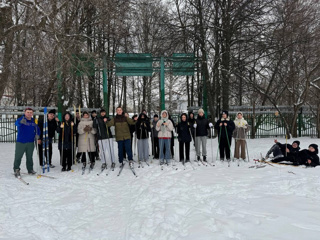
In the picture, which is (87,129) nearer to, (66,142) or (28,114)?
(66,142)

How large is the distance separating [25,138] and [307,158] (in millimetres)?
7919

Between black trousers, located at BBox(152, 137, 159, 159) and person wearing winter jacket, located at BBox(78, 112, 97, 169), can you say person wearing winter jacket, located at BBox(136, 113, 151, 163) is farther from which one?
person wearing winter jacket, located at BBox(78, 112, 97, 169)

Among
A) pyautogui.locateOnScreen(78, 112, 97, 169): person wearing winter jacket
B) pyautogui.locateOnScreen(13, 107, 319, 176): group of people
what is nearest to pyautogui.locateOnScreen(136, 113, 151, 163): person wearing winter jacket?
pyautogui.locateOnScreen(13, 107, 319, 176): group of people

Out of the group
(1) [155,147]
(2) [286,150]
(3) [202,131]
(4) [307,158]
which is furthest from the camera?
(1) [155,147]

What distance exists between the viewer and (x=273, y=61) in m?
13.3

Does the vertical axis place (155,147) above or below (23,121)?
below

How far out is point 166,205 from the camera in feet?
13.7

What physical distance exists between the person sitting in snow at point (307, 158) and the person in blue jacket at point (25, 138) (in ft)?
24.4

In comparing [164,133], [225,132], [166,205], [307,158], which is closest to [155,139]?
[164,133]

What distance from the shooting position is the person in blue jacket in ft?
20.3

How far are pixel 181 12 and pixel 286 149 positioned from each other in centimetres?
967

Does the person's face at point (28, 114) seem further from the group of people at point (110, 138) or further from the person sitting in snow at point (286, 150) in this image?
the person sitting in snow at point (286, 150)

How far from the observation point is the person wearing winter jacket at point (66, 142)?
691cm

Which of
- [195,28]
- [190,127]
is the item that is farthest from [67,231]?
[195,28]
